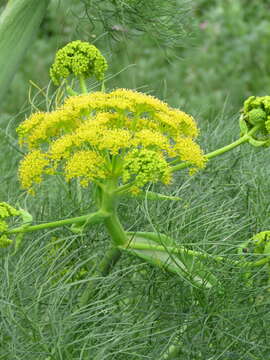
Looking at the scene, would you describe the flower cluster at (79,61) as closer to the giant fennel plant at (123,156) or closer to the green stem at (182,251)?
the giant fennel plant at (123,156)

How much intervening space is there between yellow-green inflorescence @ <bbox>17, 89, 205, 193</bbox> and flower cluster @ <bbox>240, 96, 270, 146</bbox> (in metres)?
0.09

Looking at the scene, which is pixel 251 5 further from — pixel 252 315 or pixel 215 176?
pixel 252 315

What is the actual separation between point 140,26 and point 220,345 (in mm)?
763

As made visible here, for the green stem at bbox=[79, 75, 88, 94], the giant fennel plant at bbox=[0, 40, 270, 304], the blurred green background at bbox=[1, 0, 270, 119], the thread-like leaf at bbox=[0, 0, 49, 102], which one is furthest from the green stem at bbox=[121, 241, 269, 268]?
the blurred green background at bbox=[1, 0, 270, 119]

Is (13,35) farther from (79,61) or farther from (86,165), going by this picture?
(86,165)

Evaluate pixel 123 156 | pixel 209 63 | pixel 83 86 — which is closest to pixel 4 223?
pixel 123 156

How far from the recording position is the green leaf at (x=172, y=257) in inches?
48.1

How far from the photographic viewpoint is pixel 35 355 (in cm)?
124

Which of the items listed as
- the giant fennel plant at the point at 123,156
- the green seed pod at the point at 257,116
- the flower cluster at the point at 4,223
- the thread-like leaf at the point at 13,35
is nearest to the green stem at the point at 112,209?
A: the giant fennel plant at the point at 123,156

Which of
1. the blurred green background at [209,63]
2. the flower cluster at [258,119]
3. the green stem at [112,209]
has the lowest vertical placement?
the blurred green background at [209,63]

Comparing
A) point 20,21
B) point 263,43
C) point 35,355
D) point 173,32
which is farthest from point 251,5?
point 35,355

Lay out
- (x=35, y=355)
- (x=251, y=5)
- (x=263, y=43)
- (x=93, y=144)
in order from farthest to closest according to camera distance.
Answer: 1. (x=251, y=5)
2. (x=263, y=43)
3. (x=35, y=355)
4. (x=93, y=144)

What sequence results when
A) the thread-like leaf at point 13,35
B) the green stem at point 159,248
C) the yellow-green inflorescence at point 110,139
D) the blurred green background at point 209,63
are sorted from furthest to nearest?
the blurred green background at point 209,63 → the thread-like leaf at point 13,35 → the green stem at point 159,248 → the yellow-green inflorescence at point 110,139

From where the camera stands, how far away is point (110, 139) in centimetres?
111
